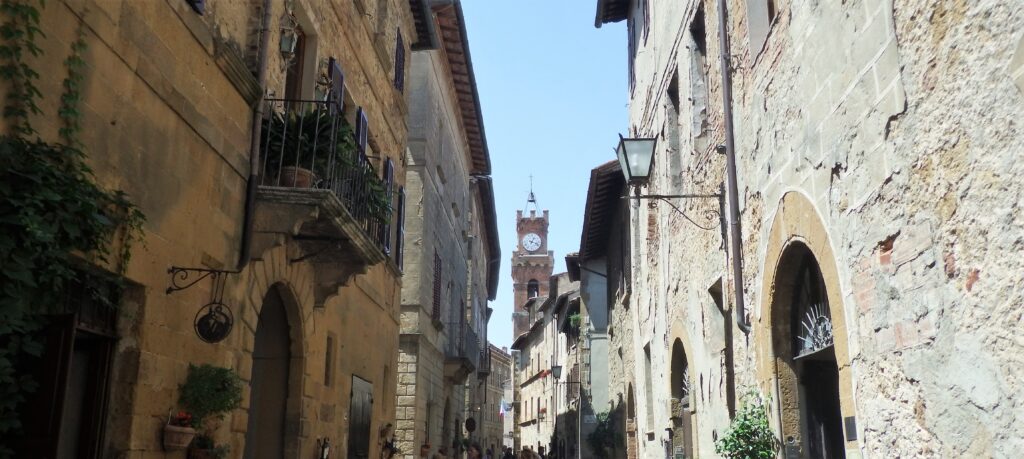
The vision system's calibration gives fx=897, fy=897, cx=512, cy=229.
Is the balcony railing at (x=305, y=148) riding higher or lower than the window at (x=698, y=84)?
lower

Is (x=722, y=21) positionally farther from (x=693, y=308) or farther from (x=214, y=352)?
(x=214, y=352)

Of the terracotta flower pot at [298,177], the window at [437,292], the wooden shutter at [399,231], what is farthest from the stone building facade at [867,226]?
the window at [437,292]

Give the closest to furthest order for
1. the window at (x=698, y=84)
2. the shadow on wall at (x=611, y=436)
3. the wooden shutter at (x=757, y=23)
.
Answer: the wooden shutter at (x=757, y=23) → the window at (x=698, y=84) → the shadow on wall at (x=611, y=436)

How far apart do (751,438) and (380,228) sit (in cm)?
627

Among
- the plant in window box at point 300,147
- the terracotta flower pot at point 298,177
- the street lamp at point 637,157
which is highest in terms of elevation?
the street lamp at point 637,157

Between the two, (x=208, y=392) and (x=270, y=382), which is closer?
(x=208, y=392)

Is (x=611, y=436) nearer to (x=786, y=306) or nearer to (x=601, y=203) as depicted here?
(x=601, y=203)

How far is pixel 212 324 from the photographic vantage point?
21.2ft

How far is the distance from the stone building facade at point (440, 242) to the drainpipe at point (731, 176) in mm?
9199

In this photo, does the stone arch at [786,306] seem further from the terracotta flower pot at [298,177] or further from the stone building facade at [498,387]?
the stone building facade at [498,387]

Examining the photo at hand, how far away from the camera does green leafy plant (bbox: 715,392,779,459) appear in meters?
6.92

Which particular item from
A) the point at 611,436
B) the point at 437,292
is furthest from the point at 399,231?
the point at 611,436

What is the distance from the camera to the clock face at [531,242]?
271 ft

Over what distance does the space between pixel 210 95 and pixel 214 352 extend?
6.34 feet
